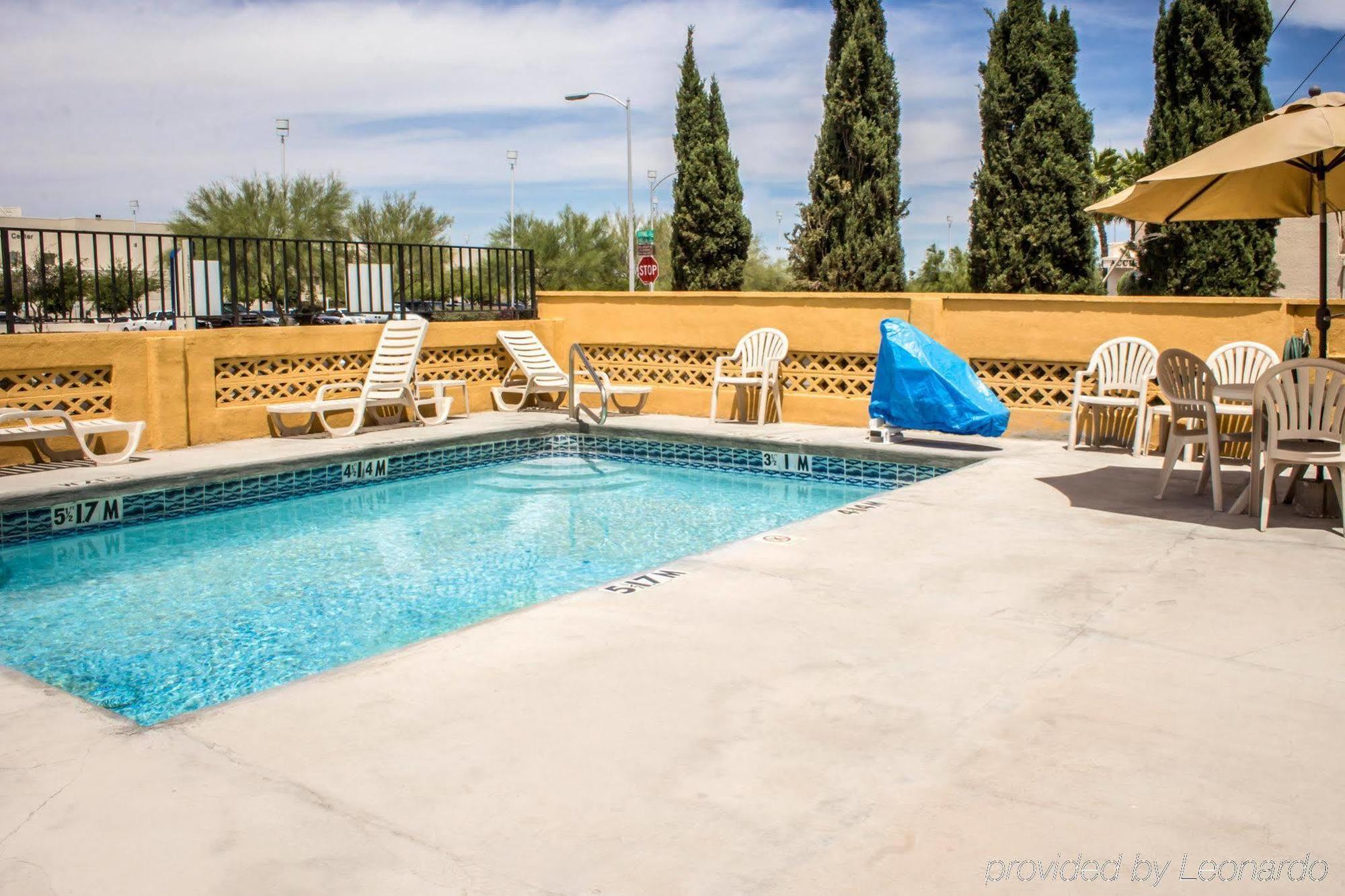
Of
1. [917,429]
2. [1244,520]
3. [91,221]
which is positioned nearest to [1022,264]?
[917,429]

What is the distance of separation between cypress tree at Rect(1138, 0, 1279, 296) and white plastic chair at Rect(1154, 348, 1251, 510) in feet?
27.7

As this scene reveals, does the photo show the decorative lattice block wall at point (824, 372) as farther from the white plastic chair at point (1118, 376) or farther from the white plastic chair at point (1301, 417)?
the white plastic chair at point (1301, 417)

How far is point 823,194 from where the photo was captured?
54.3ft

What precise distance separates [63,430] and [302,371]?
107 inches

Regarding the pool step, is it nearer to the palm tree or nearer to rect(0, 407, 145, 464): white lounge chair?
rect(0, 407, 145, 464): white lounge chair

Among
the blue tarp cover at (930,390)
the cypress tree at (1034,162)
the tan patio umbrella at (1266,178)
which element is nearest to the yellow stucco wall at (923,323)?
the blue tarp cover at (930,390)

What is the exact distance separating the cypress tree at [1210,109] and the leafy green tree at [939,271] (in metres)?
17.6

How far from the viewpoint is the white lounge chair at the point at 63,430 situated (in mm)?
7871

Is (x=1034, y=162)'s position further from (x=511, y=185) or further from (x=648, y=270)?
(x=511, y=185)

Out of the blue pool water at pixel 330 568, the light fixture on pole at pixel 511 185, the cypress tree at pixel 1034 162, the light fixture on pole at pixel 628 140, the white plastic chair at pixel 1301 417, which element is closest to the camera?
the blue pool water at pixel 330 568

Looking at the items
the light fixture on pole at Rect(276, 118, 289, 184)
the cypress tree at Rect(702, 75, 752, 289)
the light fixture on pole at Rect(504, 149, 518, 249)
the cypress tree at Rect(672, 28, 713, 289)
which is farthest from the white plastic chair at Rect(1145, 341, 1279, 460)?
the light fixture on pole at Rect(504, 149, 518, 249)

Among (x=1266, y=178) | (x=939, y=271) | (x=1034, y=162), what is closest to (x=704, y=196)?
(x=1034, y=162)

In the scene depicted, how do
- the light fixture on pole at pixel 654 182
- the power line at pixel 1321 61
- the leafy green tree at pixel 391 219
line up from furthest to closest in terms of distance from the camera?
the leafy green tree at pixel 391 219
the light fixture on pole at pixel 654 182
the power line at pixel 1321 61

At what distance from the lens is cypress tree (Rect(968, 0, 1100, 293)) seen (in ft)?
51.7
